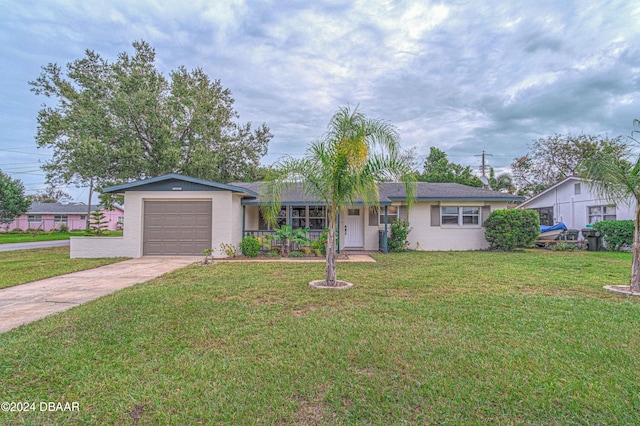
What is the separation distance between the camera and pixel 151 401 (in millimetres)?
2453

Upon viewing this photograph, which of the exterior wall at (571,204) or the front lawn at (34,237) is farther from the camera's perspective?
the front lawn at (34,237)

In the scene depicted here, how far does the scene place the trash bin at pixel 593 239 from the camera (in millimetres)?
14234

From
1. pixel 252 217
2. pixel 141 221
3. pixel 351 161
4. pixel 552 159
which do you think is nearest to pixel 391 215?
pixel 252 217

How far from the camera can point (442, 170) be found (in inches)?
Result: 1170

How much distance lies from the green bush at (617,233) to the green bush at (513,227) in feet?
12.3

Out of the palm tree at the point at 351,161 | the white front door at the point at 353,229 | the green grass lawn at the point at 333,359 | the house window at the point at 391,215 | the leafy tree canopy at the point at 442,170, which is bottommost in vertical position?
the green grass lawn at the point at 333,359

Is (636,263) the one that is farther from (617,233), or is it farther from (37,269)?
(37,269)

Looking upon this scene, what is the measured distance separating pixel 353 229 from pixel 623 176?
9.29m

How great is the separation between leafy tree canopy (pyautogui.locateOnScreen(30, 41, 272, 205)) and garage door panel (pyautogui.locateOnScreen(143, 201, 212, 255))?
6246mm

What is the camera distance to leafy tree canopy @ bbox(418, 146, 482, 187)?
26120 mm

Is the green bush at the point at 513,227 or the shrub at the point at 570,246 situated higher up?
the green bush at the point at 513,227

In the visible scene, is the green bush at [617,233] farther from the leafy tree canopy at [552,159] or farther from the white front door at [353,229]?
the leafy tree canopy at [552,159]

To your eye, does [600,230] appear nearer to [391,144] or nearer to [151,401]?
[391,144]

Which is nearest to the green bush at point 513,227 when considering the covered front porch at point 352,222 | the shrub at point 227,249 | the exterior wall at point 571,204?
the covered front porch at point 352,222
